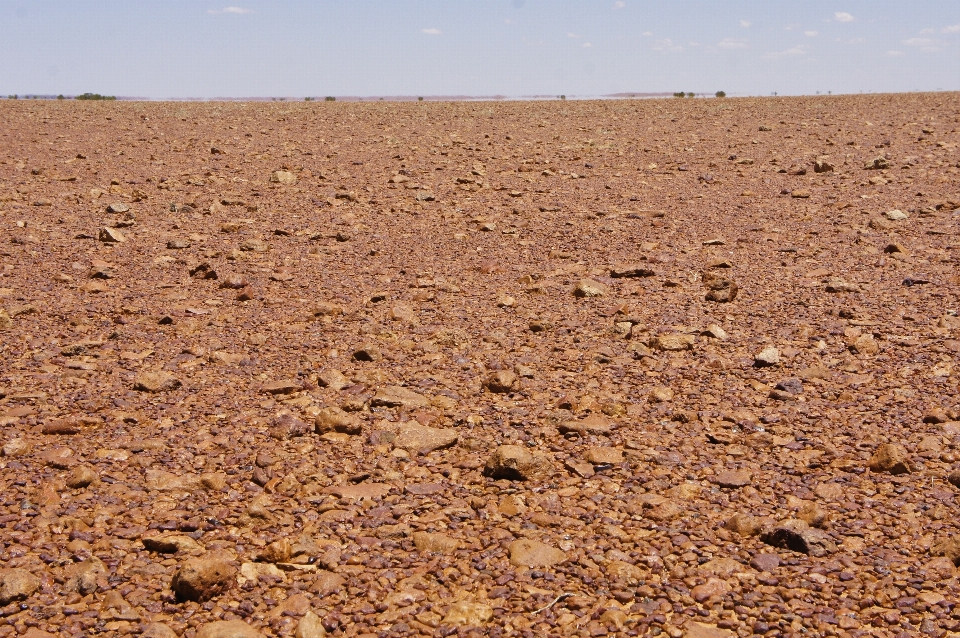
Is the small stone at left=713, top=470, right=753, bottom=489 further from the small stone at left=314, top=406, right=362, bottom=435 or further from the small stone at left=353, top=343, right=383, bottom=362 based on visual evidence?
the small stone at left=353, top=343, right=383, bottom=362

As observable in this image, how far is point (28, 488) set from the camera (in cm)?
409

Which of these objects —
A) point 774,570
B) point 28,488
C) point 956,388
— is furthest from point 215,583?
point 956,388

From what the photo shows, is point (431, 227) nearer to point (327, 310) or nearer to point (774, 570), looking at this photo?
point (327, 310)

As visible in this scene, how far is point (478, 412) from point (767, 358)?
211 centimetres

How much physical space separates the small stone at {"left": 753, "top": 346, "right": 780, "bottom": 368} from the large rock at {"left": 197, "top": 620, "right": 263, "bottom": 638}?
390cm

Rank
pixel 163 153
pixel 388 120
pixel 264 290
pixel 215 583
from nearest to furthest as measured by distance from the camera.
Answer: pixel 215 583 → pixel 264 290 → pixel 163 153 → pixel 388 120

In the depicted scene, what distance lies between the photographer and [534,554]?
11.8ft

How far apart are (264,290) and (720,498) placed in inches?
192

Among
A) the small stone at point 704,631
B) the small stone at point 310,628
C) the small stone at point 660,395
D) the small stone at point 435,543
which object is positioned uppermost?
the small stone at point 660,395

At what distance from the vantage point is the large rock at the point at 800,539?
361 centimetres

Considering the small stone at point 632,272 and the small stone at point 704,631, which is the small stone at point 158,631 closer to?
the small stone at point 704,631

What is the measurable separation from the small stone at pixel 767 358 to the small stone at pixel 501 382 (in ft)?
5.54

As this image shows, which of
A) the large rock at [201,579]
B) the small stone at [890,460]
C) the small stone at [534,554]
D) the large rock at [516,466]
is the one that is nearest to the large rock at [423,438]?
the large rock at [516,466]

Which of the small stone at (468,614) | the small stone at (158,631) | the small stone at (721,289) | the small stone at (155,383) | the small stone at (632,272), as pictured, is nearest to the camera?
the small stone at (158,631)
